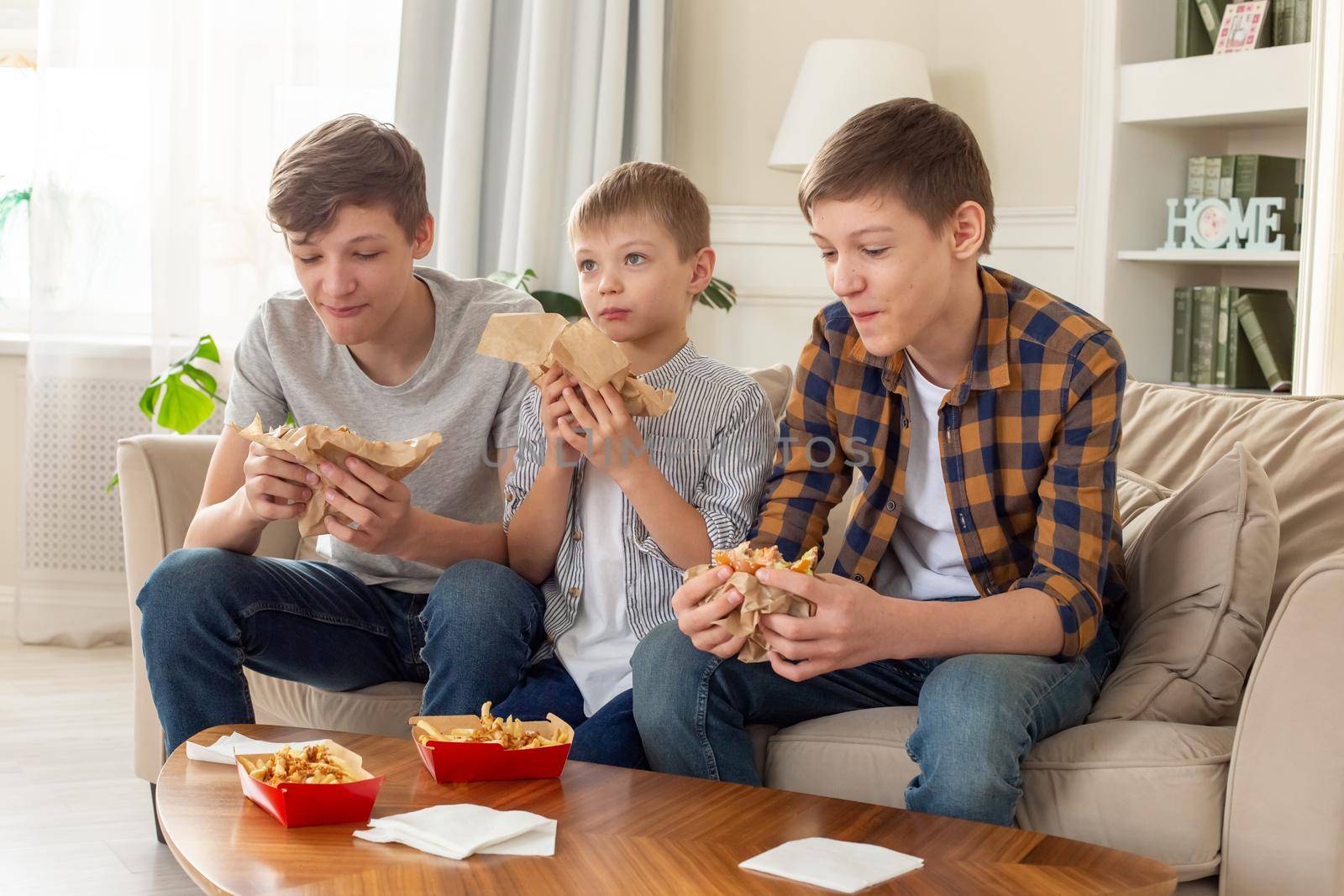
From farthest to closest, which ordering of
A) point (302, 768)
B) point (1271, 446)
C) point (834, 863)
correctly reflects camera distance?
1. point (1271, 446)
2. point (302, 768)
3. point (834, 863)

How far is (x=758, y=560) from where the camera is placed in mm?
1434

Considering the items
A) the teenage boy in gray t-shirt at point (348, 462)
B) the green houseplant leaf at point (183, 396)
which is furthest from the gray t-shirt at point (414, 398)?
the green houseplant leaf at point (183, 396)

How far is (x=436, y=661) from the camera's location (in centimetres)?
172

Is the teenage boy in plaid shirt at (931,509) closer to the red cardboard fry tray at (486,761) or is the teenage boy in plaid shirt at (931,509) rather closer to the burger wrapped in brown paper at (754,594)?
the burger wrapped in brown paper at (754,594)

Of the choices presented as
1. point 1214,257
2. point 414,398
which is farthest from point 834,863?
point 1214,257

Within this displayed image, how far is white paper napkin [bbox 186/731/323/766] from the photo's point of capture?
1.40m

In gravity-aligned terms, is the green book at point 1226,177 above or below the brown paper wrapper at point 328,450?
above

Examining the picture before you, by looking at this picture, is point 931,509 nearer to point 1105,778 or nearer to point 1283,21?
point 1105,778

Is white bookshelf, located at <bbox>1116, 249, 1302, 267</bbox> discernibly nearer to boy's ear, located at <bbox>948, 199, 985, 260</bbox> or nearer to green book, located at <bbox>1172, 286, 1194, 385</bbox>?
green book, located at <bbox>1172, 286, 1194, 385</bbox>

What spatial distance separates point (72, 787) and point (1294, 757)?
84.1 inches

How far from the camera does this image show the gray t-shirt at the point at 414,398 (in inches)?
77.6

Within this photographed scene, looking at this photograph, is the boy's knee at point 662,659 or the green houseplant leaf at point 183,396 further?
the green houseplant leaf at point 183,396

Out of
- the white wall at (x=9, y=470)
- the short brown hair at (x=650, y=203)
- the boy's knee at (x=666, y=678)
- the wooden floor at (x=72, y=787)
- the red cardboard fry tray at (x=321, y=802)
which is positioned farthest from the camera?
the white wall at (x=9, y=470)

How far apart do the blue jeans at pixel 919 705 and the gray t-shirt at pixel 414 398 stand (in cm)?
50
